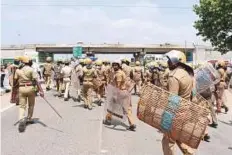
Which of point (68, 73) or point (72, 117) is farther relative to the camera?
point (68, 73)

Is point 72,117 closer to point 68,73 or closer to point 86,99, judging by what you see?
point 86,99

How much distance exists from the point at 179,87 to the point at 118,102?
565 centimetres

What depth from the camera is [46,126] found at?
11.4 metres

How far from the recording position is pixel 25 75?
420 inches

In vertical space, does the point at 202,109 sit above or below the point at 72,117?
above

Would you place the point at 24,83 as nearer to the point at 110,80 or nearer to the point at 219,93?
the point at 110,80

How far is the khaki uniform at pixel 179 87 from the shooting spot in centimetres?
584

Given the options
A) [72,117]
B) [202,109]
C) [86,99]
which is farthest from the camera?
[86,99]

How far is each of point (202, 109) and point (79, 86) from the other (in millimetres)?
13424

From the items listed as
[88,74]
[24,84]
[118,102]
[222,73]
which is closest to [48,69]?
[88,74]

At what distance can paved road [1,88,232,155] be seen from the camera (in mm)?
8422

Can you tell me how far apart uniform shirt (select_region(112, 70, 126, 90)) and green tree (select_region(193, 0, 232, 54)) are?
23430 mm

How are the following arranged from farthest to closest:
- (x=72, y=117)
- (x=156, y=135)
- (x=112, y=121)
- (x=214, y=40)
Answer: (x=214, y=40)
(x=72, y=117)
(x=112, y=121)
(x=156, y=135)

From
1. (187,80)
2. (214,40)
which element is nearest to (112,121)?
(187,80)
